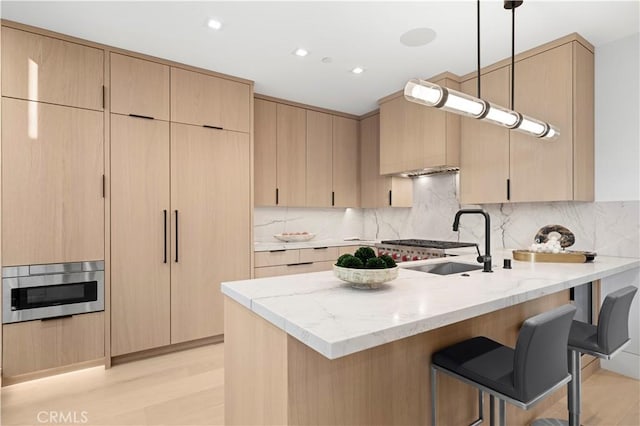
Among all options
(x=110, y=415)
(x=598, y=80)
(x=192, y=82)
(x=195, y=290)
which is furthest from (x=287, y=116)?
(x=110, y=415)

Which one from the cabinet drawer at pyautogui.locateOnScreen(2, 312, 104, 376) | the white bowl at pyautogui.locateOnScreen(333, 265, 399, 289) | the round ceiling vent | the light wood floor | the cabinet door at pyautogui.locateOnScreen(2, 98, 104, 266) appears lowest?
the light wood floor

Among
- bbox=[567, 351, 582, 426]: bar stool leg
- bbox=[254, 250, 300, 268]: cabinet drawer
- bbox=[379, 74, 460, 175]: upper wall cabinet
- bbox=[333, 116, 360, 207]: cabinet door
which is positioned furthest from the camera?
bbox=[333, 116, 360, 207]: cabinet door

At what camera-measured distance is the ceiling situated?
2191 millimetres

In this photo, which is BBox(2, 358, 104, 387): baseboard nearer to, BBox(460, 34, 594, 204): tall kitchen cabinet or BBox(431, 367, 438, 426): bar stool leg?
BBox(431, 367, 438, 426): bar stool leg

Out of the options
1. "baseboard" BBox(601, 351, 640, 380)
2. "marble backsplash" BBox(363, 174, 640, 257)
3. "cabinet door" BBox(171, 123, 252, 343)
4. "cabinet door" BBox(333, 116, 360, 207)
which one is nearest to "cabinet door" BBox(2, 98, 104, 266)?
"cabinet door" BBox(171, 123, 252, 343)

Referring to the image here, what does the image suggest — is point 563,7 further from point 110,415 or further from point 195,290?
point 110,415

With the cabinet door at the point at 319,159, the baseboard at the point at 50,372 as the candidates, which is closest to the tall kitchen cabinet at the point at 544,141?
the cabinet door at the point at 319,159

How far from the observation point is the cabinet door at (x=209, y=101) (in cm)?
302

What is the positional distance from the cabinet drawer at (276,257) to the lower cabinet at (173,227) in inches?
5.5

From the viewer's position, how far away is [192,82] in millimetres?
3078

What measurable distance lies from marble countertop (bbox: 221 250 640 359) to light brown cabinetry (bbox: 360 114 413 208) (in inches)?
92.2

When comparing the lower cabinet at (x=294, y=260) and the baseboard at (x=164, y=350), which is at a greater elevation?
the lower cabinet at (x=294, y=260)

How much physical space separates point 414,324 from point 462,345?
0.65 m
